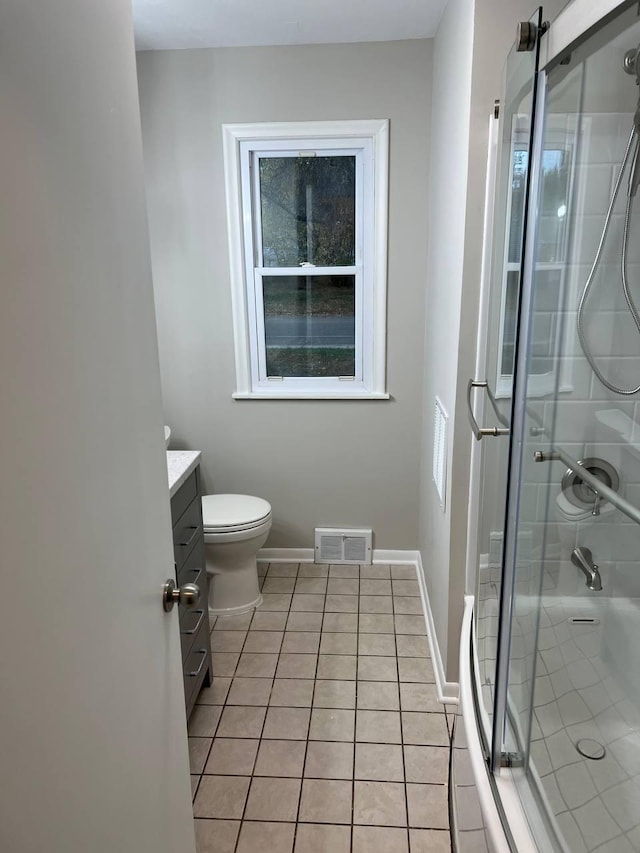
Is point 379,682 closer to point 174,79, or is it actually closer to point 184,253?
point 184,253

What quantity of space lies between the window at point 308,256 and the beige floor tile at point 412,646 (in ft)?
3.68

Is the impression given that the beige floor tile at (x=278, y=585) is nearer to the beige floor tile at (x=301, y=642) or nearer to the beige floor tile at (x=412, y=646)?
the beige floor tile at (x=301, y=642)

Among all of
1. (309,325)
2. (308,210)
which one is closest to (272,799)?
(309,325)

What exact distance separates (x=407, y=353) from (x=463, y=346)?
1009mm

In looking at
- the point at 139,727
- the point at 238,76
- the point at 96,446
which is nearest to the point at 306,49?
the point at 238,76

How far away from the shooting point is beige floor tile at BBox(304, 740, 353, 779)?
6.52ft

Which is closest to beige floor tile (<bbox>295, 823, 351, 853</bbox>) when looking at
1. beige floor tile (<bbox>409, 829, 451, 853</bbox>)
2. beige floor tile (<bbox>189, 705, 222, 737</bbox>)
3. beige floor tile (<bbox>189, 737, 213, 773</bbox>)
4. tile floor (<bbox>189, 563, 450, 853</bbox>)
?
tile floor (<bbox>189, 563, 450, 853</bbox>)

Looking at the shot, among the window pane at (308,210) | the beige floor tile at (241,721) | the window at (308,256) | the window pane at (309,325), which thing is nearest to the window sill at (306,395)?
the window at (308,256)

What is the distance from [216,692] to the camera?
7.80 ft

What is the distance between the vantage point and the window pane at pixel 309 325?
3.09 metres

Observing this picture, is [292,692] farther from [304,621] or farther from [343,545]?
[343,545]

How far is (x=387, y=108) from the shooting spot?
2.79 meters

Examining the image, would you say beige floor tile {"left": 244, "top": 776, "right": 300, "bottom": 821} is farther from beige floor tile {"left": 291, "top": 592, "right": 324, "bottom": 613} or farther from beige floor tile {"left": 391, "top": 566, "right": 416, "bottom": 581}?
beige floor tile {"left": 391, "top": 566, "right": 416, "bottom": 581}

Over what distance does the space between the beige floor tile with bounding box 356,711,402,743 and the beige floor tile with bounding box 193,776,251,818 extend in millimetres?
423
